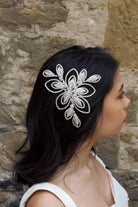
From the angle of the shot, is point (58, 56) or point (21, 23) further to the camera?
point (21, 23)

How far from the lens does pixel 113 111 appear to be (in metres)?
1.17

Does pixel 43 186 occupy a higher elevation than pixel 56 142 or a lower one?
lower

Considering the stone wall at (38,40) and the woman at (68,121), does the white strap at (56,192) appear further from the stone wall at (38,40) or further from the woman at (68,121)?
the stone wall at (38,40)

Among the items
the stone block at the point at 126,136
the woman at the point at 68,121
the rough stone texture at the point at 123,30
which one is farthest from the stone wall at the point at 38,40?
the woman at the point at 68,121

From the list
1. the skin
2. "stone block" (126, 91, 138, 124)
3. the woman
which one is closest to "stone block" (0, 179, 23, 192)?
the woman

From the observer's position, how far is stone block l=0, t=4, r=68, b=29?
5.23 ft

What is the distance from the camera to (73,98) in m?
1.09

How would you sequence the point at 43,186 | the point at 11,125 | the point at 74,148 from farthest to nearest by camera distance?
the point at 11,125 < the point at 74,148 < the point at 43,186

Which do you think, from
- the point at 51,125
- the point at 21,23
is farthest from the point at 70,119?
the point at 21,23

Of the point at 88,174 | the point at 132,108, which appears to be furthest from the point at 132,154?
the point at 88,174

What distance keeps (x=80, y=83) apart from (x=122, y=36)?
2.56ft

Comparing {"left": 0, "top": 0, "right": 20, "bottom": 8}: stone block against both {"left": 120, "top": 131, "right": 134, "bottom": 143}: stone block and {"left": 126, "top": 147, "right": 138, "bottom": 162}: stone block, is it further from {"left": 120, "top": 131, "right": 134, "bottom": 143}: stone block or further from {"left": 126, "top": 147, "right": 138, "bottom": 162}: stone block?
{"left": 126, "top": 147, "right": 138, "bottom": 162}: stone block

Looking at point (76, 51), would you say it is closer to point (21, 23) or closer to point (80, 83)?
point (80, 83)

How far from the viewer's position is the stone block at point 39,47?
5.41 ft
